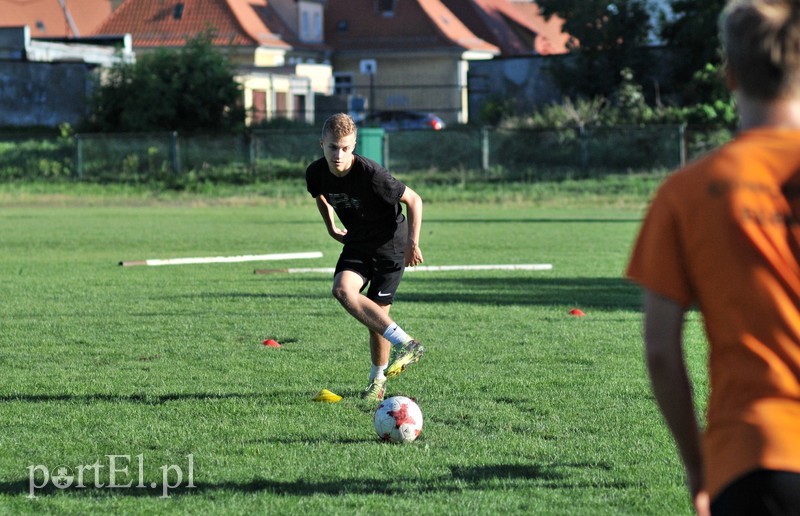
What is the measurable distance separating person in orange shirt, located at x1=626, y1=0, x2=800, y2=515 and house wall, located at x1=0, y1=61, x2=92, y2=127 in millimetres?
43671

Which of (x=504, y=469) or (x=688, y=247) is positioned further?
(x=504, y=469)

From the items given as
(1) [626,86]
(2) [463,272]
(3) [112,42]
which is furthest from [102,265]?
(3) [112,42]

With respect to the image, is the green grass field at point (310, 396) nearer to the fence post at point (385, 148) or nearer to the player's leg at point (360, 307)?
the player's leg at point (360, 307)

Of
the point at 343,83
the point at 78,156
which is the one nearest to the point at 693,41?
the point at 78,156

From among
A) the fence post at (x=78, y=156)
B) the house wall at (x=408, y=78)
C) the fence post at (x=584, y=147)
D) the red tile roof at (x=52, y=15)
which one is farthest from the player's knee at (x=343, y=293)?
the red tile roof at (x=52, y=15)

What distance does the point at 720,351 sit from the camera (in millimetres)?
2354

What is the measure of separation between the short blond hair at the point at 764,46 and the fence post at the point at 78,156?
3443 cm

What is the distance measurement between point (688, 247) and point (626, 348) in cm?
722

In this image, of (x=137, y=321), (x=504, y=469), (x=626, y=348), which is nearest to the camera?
(x=504, y=469)

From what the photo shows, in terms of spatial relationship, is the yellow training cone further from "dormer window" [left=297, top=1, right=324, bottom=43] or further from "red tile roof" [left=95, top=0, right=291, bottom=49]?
"dormer window" [left=297, top=1, right=324, bottom=43]

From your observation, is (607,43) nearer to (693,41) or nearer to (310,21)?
(693,41)

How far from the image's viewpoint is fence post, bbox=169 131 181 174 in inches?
1377

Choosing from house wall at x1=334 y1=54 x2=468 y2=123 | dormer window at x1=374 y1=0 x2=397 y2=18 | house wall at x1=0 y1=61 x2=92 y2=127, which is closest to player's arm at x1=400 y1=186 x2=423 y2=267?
house wall at x1=0 y1=61 x2=92 y2=127

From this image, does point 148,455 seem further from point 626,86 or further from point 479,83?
point 479,83
